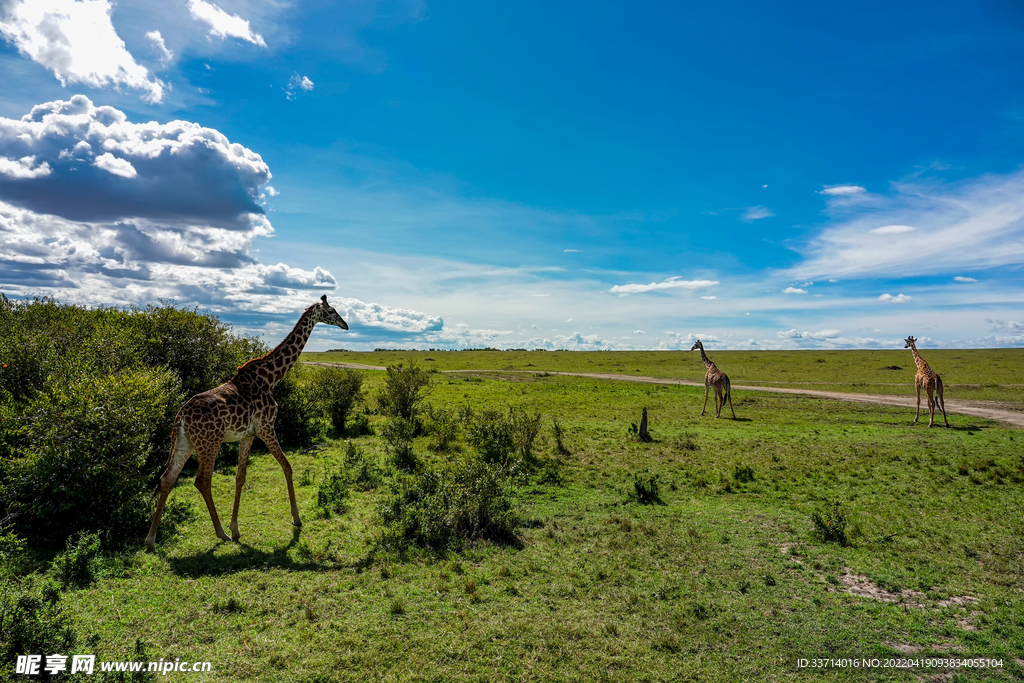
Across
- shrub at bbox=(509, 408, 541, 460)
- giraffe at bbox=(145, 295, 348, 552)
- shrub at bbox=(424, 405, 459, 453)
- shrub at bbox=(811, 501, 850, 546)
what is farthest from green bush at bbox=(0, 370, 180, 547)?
shrub at bbox=(811, 501, 850, 546)

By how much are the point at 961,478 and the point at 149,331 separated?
2691cm

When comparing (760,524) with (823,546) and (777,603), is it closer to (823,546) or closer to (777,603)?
(823,546)

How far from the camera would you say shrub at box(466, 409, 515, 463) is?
56.9ft

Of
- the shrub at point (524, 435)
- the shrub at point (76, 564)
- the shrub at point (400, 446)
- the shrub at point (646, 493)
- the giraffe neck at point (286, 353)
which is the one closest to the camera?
the shrub at point (76, 564)

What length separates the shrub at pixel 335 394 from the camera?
21859 millimetres

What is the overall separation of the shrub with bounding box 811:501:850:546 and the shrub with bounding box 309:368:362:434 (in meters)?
18.4

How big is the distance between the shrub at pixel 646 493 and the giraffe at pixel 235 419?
9.02m

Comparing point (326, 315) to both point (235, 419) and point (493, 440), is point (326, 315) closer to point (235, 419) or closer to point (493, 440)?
point (235, 419)

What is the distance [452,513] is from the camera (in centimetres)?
1101

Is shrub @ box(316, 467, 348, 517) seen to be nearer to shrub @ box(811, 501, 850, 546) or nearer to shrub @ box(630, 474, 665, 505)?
shrub @ box(630, 474, 665, 505)

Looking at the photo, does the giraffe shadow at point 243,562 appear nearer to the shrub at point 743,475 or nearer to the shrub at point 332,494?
the shrub at point 332,494

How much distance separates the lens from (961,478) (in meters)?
14.9

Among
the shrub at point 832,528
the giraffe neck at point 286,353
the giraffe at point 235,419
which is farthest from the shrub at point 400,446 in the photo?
the shrub at point 832,528

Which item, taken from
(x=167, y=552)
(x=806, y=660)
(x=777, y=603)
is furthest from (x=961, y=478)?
(x=167, y=552)
